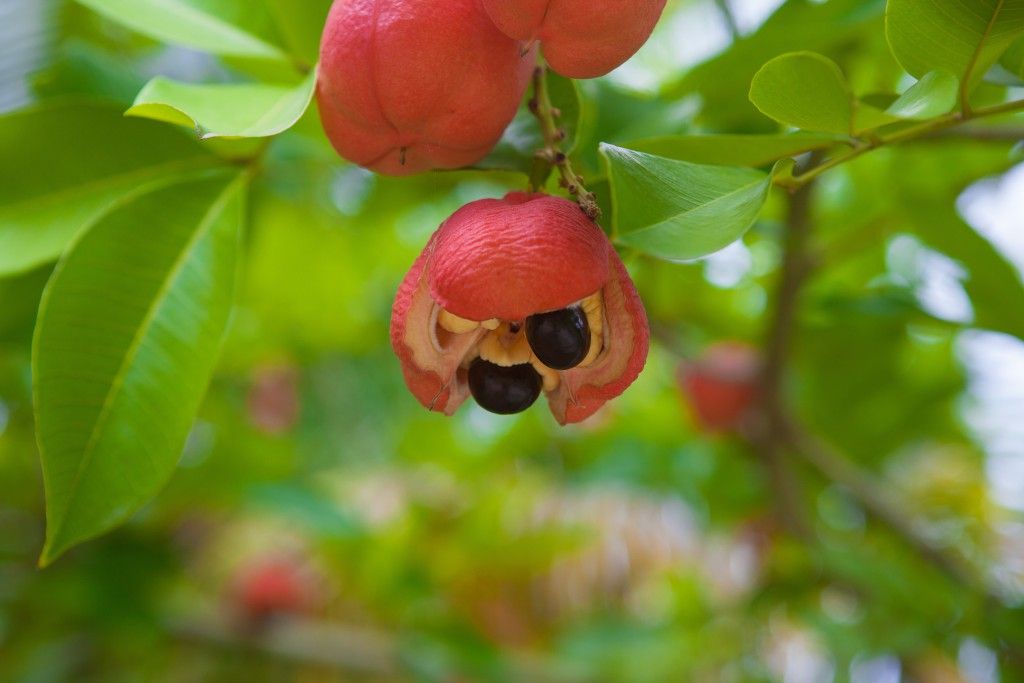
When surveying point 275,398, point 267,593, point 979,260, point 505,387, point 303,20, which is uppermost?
point 303,20

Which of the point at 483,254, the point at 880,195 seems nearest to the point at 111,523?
the point at 483,254

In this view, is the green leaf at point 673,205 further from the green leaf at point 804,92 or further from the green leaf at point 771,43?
the green leaf at point 771,43

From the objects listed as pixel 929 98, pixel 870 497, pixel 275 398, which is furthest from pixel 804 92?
pixel 275 398

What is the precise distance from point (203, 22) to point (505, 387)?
298mm

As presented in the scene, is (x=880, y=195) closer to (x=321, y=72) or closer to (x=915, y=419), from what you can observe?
(x=915, y=419)

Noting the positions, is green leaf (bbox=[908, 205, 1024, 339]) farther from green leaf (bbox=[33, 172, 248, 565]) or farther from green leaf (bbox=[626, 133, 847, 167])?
green leaf (bbox=[33, 172, 248, 565])

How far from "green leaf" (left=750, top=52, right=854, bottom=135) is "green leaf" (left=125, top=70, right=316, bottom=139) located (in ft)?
0.67

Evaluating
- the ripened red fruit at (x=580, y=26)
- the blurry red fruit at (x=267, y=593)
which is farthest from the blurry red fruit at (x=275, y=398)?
the ripened red fruit at (x=580, y=26)

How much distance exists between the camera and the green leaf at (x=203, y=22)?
49cm

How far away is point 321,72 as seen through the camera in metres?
0.43

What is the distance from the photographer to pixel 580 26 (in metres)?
0.38

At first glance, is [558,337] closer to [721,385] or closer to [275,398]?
[721,385]

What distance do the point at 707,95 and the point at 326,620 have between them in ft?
4.85

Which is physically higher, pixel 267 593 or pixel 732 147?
pixel 732 147
